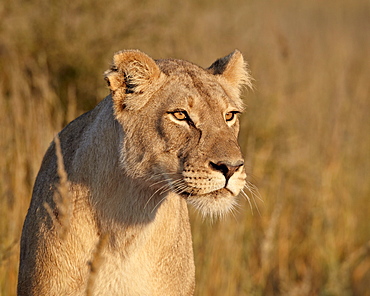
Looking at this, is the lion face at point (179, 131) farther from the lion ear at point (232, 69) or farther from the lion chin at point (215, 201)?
the lion ear at point (232, 69)

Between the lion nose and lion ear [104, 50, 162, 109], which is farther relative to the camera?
lion ear [104, 50, 162, 109]

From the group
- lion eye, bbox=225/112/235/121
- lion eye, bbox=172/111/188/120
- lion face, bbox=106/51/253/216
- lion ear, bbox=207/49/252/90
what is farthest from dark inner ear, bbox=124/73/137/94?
lion ear, bbox=207/49/252/90

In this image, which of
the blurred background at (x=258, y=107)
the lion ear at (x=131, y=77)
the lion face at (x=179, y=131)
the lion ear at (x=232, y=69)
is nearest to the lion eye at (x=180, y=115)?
the lion face at (x=179, y=131)

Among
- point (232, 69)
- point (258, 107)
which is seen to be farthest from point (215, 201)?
point (258, 107)

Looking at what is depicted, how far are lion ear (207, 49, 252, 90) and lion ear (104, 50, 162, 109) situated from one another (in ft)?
2.02

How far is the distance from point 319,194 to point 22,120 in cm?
335

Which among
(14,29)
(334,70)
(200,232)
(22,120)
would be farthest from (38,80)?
(334,70)

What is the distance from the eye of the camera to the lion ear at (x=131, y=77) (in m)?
3.60

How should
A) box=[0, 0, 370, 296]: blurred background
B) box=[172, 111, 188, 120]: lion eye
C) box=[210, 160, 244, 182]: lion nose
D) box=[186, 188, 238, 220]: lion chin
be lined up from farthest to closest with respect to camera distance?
box=[0, 0, 370, 296]: blurred background
box=[172, 111, 188, 120]: lion eye
box=[186, 188, 238, 220]: lion chin
box=[210, 160, 244, 182]: lion nose

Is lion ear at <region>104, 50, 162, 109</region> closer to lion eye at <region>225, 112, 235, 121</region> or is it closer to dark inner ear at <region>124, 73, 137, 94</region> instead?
dark inner ear at <region>124, 73, 137, 94</region>

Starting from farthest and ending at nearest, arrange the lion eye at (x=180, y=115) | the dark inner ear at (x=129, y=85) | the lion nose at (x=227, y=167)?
1. the dark inner ear at (x=129, y=85)
2. the lion eye at (x=180, y=115)
3. the lion nose at (x=227, y=167)

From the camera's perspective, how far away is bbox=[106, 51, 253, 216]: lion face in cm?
333

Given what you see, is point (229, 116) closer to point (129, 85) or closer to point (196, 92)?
point (196, 92)

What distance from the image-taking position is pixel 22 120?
6.12m
